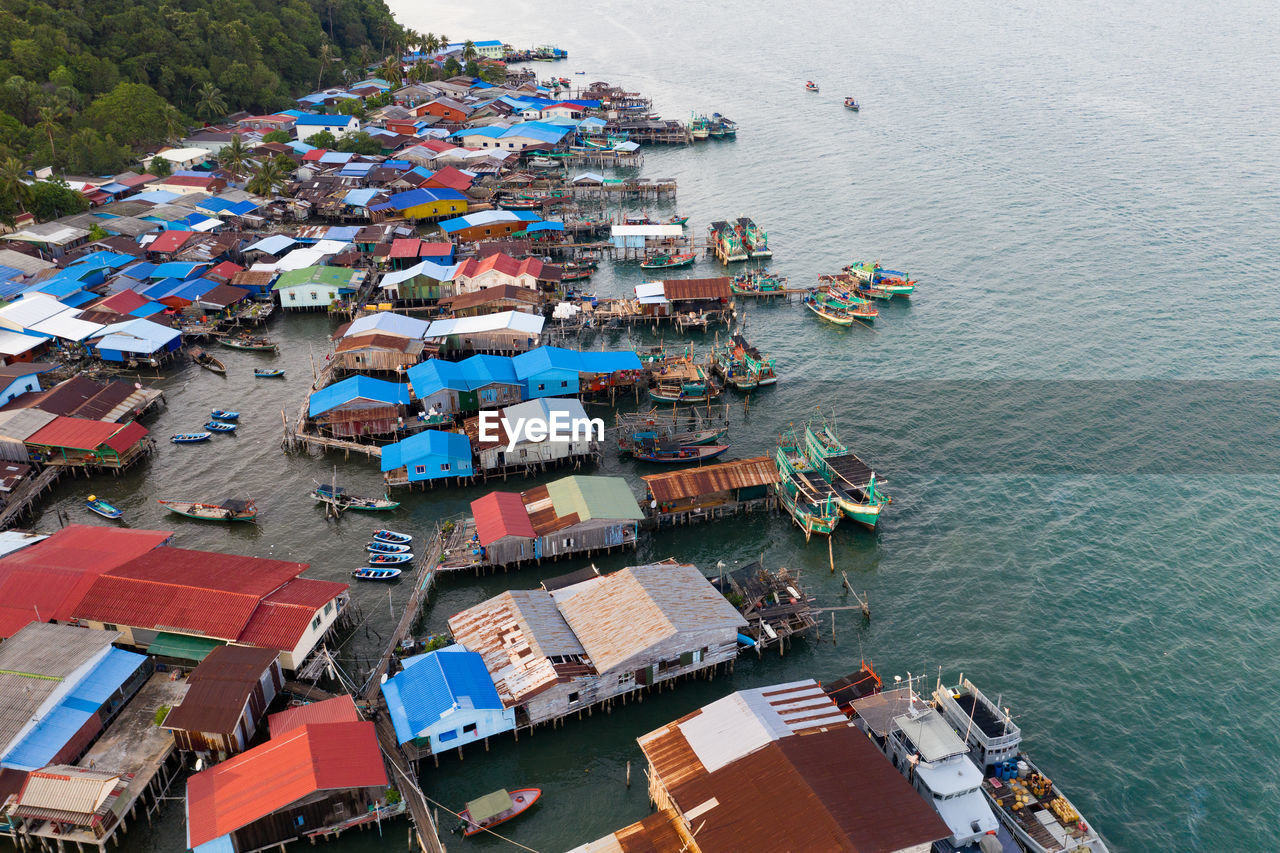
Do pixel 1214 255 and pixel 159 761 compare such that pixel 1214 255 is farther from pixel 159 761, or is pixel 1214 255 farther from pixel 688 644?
pixel 159 761

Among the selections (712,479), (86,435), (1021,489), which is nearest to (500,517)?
(712,479)

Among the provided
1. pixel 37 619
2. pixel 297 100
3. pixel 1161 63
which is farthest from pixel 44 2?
pixel 1161 63

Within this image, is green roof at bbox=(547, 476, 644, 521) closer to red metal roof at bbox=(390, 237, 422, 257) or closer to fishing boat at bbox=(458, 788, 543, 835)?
fishing boat at bbox=(458, 788, 543, 835)

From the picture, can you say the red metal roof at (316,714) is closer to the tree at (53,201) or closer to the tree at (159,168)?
the tree at (53,201)

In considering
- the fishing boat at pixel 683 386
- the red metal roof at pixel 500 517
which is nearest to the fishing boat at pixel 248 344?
the red metal roof at pixel 500 517

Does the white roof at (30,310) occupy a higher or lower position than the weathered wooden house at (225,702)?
higher
